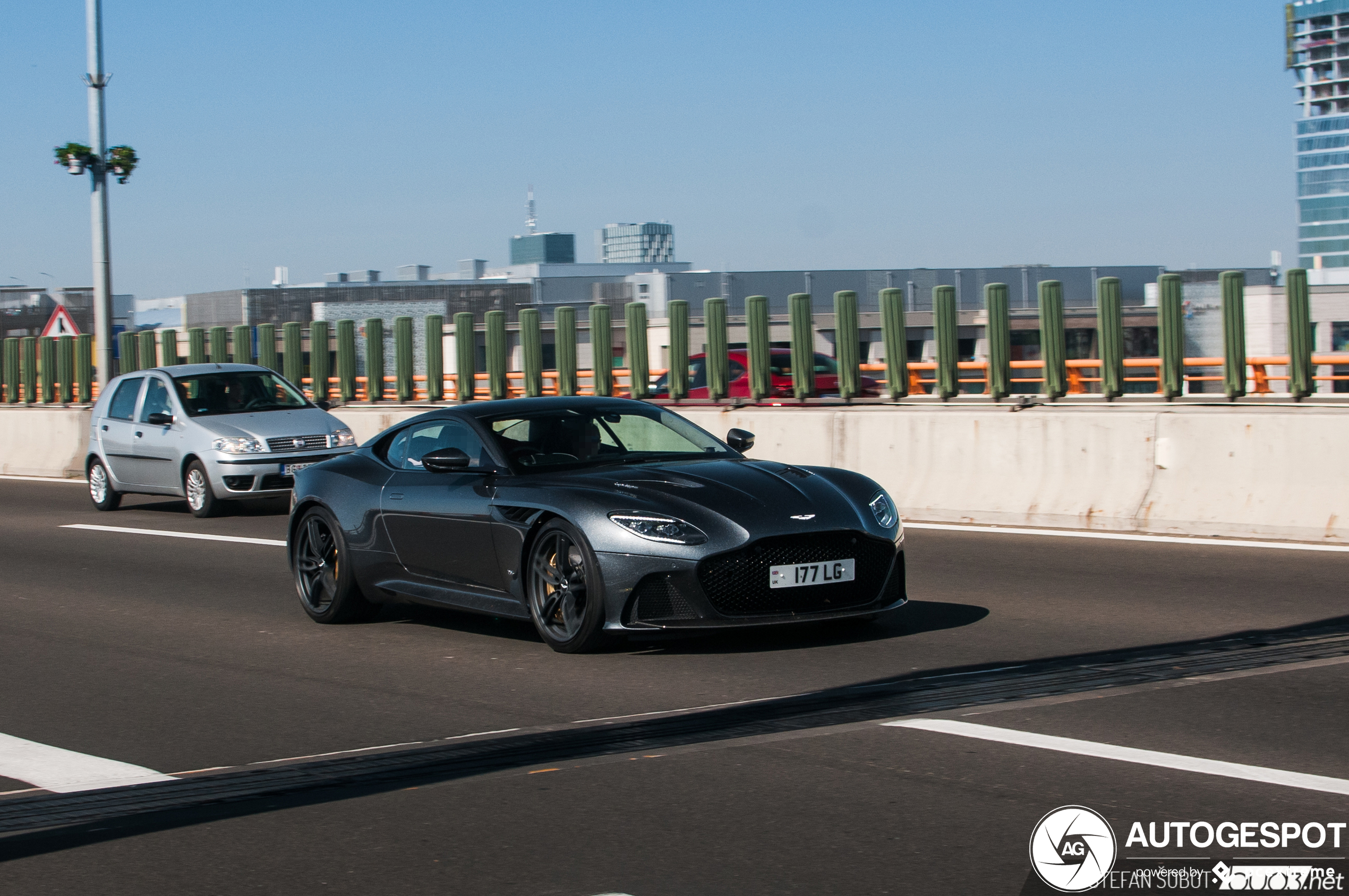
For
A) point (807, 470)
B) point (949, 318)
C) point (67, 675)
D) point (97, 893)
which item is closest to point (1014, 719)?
point (807, 470)

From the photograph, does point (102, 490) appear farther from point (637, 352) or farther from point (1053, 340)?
point (1053, 340)

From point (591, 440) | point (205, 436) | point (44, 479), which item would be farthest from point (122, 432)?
point (591, 440)

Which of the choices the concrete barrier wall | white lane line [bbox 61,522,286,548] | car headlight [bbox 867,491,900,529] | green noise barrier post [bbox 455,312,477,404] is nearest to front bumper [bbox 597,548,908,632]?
car headlight [bbox 867,491,900,529]

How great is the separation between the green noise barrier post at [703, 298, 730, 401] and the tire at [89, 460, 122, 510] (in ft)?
22.6

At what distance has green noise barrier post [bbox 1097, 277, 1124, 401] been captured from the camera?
1535 cm

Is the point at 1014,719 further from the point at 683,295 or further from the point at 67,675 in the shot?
the point at 683,295

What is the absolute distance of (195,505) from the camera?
56.7ft

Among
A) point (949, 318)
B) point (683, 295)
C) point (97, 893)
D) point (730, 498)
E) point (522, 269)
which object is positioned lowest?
point (97, 893)

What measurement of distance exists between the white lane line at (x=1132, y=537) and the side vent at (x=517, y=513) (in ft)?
18.9

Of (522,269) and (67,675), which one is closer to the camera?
(67,675)

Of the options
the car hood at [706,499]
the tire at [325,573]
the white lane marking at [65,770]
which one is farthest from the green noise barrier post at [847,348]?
the white lane marking at [65,770]

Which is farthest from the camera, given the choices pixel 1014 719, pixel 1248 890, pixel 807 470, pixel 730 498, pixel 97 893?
pixel 807 470

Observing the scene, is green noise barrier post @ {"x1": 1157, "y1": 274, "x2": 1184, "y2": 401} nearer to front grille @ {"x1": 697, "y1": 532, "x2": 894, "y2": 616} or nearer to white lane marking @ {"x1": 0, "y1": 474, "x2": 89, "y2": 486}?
front grille @ {"x1": 697, "y1": 532, "x2": 894, "y2": 616}

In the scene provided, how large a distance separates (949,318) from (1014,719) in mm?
11483
